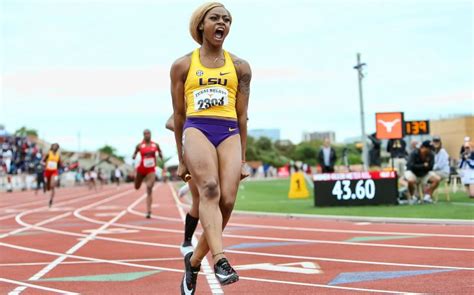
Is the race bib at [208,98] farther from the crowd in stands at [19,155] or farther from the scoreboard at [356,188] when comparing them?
the crowd in stands at [19,155]

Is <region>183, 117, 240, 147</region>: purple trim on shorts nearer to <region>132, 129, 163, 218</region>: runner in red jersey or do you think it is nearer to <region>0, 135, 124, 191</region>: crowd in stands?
<region>132, 129, 163, 218</region>: runner in red jersey

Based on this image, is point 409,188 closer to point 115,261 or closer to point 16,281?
point 115,261

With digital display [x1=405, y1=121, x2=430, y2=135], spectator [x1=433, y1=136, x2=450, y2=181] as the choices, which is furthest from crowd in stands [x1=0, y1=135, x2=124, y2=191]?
spectator [x1=433, y1=136, x2=450, y2=181]

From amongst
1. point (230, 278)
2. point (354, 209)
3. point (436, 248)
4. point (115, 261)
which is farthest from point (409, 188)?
point (230, 278)

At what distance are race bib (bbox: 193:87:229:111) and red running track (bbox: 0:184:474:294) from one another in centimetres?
178

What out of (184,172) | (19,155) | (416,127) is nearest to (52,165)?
(416,127)

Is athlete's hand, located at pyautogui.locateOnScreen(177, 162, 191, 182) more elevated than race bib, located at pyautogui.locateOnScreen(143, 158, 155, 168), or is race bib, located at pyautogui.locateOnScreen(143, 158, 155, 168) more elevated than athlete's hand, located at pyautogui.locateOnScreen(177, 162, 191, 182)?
race bib, located at pyautogui.locateOnScreen(143, 158, 155, 168)

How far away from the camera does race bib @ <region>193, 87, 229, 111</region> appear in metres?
5.46

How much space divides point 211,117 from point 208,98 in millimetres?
147

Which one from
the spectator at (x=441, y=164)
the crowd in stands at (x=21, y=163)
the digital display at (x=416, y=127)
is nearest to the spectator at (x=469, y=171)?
the spectator at (x=441, y=164)

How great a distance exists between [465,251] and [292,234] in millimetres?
3629

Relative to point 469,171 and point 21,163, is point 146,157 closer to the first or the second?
point 469,171

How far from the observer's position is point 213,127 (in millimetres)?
5469

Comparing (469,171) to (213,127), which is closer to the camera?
(213,127)
